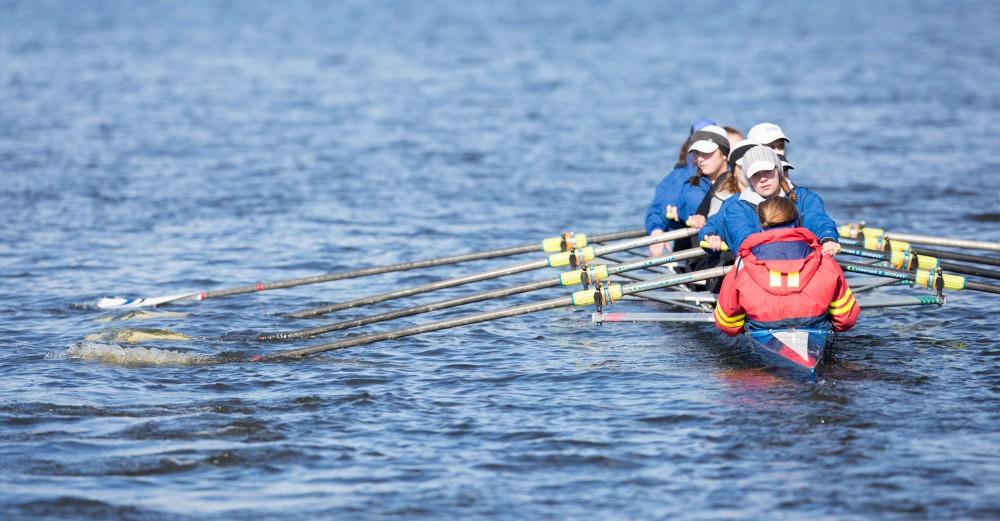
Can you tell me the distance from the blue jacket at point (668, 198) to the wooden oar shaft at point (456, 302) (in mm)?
1375

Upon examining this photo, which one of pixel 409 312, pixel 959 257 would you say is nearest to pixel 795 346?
pixel 409 312

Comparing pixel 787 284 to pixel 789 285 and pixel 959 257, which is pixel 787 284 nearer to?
pixel 789 285

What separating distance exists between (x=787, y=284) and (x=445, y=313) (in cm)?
545

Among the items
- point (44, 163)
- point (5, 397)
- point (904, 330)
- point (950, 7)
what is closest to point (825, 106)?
point (44, 163)

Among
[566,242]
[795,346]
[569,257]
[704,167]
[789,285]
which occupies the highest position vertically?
[704,167]

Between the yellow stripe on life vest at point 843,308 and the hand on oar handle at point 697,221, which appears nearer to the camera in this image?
the yellow stripe on life vest at point 843,308

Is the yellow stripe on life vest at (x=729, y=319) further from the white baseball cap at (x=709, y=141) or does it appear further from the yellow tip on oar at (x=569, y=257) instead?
the yellow tip on oar at (x=569, y=257)

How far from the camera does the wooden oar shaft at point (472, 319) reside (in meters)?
12.5

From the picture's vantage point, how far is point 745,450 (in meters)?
10.0

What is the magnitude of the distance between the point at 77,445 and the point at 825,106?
27.7m

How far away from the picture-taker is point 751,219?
11828mm

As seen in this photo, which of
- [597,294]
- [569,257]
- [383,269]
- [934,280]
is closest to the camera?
[934,280]

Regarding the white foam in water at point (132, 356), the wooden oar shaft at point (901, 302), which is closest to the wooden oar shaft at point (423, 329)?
the white foam in water at point (132, 356)

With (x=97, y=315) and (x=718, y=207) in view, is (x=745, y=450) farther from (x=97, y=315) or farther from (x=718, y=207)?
(x=97, y=315)
